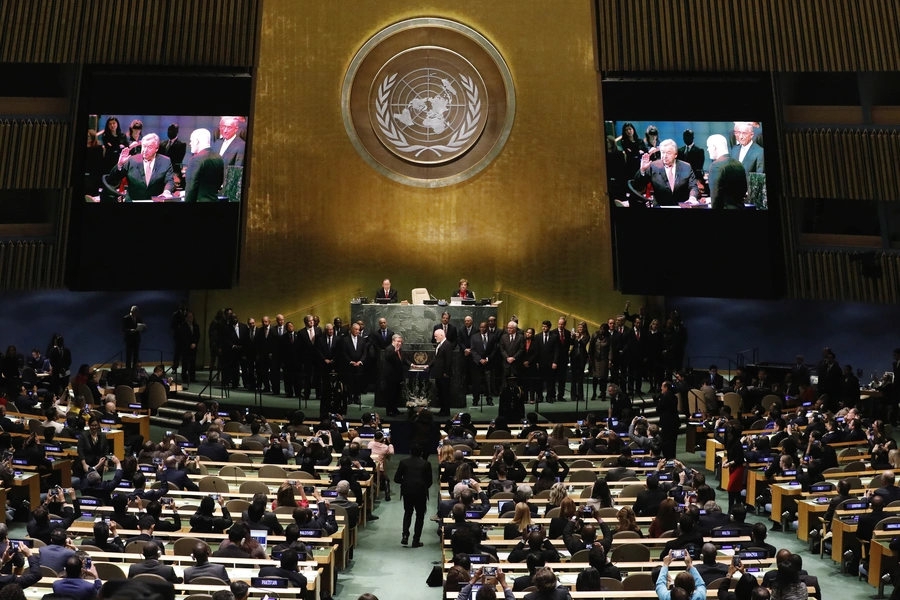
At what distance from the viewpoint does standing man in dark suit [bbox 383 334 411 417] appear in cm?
1922

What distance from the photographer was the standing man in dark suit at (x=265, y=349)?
68.6 feet

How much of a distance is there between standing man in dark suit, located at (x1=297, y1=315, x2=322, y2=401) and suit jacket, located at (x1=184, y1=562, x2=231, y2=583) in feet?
34.4

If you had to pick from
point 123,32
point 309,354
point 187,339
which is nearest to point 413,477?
point 309,354

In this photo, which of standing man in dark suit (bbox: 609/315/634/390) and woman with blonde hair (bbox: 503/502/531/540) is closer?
woman with blonde hair (bbox: 503/502/531/540)

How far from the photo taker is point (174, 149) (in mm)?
21406

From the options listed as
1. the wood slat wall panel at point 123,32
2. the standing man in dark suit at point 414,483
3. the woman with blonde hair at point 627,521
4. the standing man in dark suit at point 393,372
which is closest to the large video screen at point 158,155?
the wood slat wall panel at point 123,32

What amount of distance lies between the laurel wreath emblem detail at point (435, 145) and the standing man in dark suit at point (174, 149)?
4.57 meters

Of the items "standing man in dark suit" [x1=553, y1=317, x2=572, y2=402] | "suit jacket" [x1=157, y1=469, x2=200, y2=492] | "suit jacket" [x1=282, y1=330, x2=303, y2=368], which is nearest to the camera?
"suit jacket" [x1=157, y1=469, x2=200, y2=492]

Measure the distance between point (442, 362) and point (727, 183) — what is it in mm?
6355

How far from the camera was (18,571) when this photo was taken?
33.5 feet

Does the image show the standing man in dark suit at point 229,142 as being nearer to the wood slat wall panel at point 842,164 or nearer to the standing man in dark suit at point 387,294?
the standing man in dark suit at point 387,294

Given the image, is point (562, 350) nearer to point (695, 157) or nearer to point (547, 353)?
point (547, 353)

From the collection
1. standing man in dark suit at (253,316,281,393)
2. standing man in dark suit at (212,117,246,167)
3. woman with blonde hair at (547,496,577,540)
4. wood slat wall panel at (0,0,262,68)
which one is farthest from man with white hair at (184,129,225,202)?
woman with blonde hair at (547,496,577,540)

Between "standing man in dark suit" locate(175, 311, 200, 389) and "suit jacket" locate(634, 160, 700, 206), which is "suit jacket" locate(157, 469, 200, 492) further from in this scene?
"suit jacket" locate(634, 160, 700, 206)
